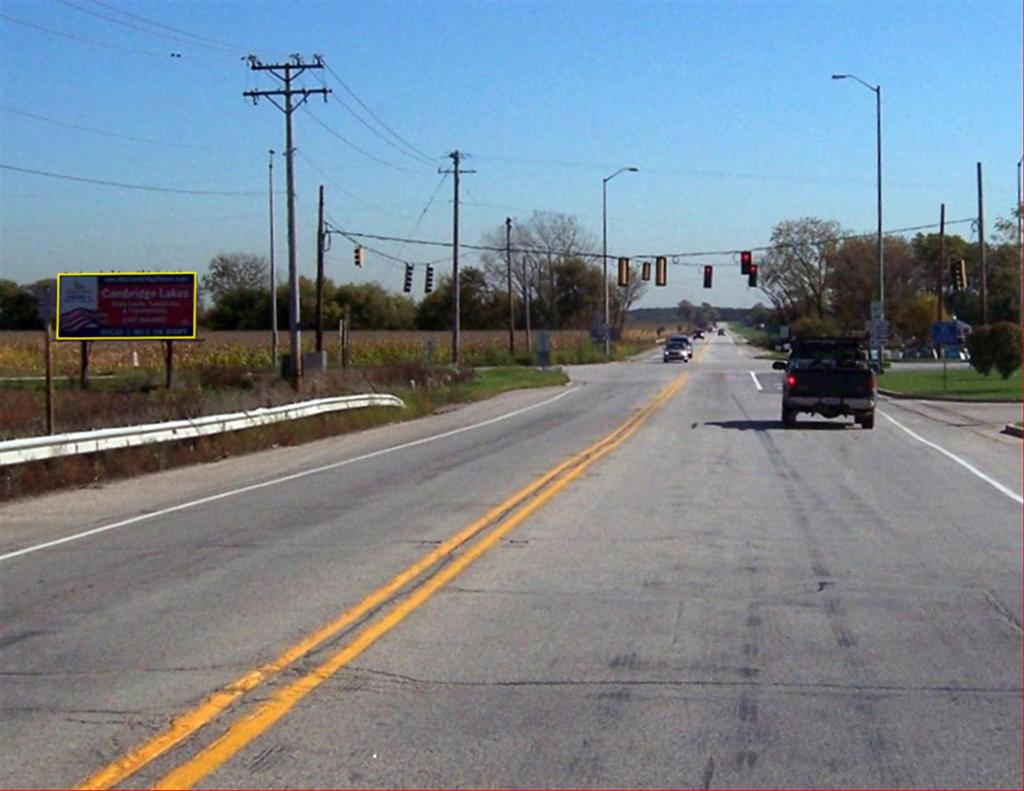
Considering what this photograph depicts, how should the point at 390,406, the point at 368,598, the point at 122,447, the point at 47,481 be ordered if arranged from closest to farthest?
the point at 368,598, the point at 47,481, the point at 122,447, the point at 390,406

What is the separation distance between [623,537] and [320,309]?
161 feet

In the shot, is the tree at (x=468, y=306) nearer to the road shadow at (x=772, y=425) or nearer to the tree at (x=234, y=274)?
the tree at (x=234, y=274)

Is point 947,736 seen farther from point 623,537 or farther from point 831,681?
point 623,537

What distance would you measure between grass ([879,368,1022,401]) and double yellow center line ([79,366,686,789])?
3503cm

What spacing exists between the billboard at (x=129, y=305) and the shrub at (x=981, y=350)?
99.1 feet

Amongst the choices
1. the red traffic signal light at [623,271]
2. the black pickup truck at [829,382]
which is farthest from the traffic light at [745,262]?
the black pickup truck at [829,382]

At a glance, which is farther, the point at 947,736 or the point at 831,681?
the point at 831,681

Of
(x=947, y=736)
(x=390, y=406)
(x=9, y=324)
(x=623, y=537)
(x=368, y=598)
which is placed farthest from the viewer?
(x=9, y=324)

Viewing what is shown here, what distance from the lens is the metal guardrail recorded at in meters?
19.9

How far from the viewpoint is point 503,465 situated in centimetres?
2350

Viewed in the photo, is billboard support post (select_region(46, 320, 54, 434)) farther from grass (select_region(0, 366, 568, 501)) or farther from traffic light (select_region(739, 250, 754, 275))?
traffic light (select_region(739, 250, 754, 275))

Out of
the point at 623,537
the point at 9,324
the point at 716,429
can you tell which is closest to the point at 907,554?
the point at 623,537

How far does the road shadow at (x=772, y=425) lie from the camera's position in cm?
3297

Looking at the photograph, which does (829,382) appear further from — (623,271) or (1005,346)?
(623,271)
